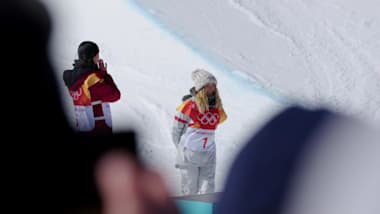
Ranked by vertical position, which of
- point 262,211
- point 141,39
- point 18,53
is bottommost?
point 262,211

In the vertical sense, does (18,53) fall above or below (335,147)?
above

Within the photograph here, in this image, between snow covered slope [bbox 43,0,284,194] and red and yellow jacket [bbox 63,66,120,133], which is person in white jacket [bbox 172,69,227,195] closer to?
red and yellow jacket [bbox 63,66,120,133]

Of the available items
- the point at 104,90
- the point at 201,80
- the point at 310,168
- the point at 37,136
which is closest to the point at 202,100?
the point at 201,80

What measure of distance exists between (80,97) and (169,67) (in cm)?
417

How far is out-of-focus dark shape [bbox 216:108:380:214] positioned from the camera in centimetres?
93

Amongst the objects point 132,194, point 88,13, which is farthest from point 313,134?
point 88,13

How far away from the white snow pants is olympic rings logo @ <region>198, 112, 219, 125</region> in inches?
10.4

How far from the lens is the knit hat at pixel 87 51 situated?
4.22 m

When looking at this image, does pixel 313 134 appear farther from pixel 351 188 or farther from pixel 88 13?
pixel 88 13

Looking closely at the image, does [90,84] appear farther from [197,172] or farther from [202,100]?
[197,172]

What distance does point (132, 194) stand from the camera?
3.56 ft

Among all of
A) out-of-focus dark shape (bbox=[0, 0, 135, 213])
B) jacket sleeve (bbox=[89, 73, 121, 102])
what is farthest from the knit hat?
out-of-focus dark shape (bbox=[0, 0, 135, 213])

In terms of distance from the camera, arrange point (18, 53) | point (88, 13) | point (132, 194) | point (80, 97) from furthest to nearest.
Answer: point (88, 13) → point (80, 97) → point (18, 53) → point (132, 194)

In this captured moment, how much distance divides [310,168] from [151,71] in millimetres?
7687
